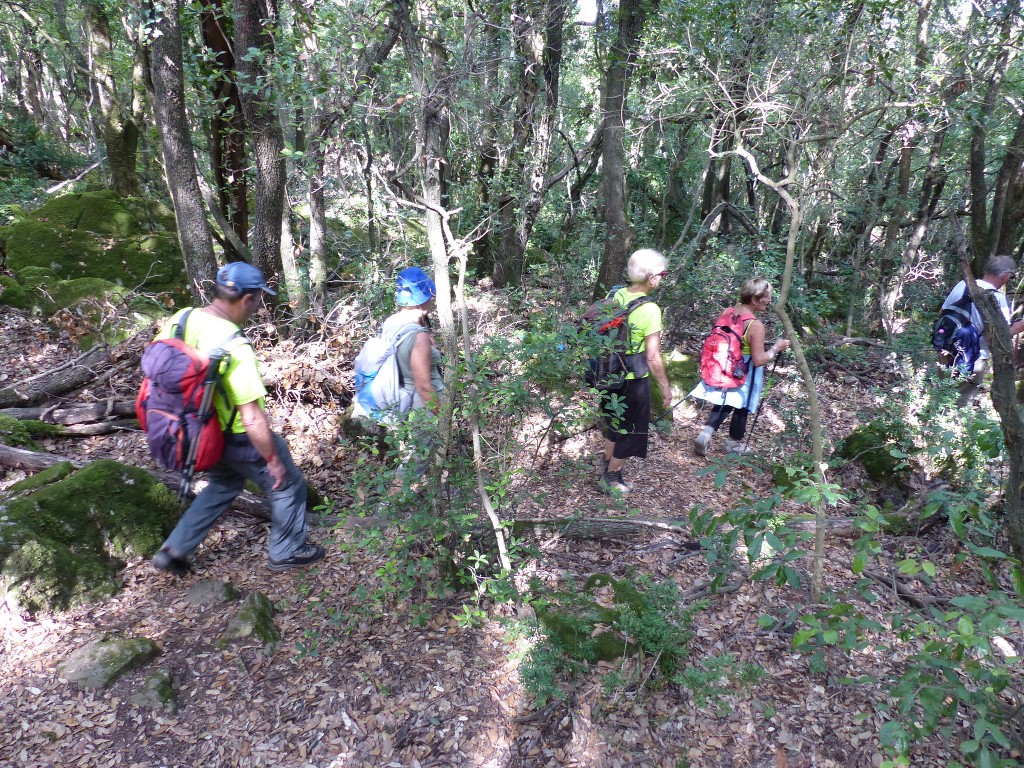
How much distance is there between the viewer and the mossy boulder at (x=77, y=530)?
3.26 metres

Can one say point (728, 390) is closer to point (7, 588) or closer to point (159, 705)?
point (159, 705)

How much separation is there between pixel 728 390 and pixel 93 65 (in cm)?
1124

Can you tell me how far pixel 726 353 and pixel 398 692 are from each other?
3805mm

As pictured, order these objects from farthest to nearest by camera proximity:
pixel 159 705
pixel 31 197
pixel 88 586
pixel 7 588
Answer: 1. pixel 31 197
2. pixel 88 586
3. pixel 7 588
4. pixel 159 705

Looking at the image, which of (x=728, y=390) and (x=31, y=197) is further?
(x=31, y=197)

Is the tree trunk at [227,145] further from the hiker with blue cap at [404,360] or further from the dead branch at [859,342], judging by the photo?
the dead branch at [859,342]

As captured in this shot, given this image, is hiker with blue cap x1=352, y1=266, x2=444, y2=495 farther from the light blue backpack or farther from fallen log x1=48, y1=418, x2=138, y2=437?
fallen log x1=48, y1=418, x2=138, y2=437

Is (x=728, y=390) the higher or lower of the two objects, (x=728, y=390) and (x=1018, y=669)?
the higher

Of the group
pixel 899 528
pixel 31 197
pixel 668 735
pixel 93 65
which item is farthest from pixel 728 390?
pixel 31 197

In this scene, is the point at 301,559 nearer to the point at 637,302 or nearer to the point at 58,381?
the point at 637,302

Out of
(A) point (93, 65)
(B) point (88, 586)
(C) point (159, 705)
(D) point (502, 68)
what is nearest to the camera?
(C) point (159, 705)

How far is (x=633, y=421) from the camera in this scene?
4.61m

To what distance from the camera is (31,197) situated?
13.3m

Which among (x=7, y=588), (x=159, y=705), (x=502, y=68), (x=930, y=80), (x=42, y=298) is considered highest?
(x=502, y=68)
